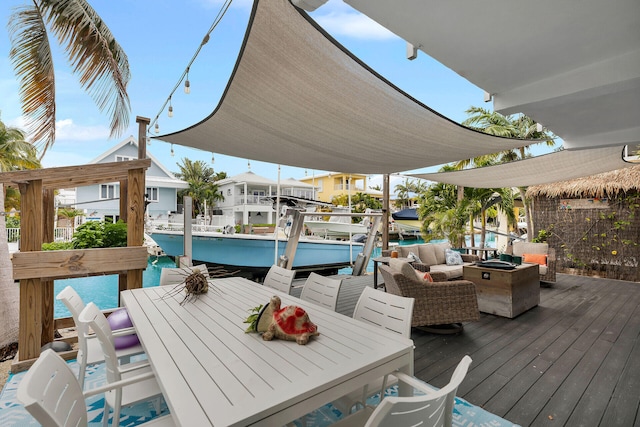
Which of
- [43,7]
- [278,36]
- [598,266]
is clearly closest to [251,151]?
[278,36]

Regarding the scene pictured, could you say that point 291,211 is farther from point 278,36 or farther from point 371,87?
point 278,36

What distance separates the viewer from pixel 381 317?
7.09 feet

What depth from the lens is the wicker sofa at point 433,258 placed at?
571 centimetres

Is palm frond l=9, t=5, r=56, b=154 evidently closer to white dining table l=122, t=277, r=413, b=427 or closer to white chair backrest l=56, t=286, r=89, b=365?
white chair backrest l=56, t=286, r=89, b=365

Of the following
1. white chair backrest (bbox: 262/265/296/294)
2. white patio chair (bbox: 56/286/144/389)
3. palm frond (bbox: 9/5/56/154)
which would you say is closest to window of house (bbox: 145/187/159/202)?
palm frond (bbox: 9/5/56/154)

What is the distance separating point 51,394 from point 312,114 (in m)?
2.71

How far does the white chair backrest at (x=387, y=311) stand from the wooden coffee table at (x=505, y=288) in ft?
9.42

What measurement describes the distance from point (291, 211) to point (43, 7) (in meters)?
4.75

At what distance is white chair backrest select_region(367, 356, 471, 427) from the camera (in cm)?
91

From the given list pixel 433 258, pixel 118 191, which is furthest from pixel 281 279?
pixel 118 191

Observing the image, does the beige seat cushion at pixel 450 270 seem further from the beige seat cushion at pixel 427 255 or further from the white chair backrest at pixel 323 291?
the white chair backrest at pixel 323 291

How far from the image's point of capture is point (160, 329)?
74.0 inches

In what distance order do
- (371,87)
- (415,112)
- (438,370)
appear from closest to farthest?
1. (371,87)
2. (438,370)
3. (415,112)

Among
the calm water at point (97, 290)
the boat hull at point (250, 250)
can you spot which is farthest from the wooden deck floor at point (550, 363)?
the calm water at point (97, 290)
